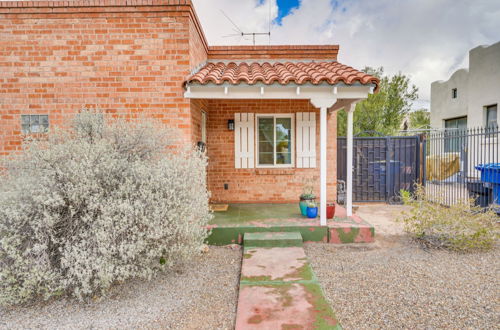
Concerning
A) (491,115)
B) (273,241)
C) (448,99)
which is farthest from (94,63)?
(448,99)

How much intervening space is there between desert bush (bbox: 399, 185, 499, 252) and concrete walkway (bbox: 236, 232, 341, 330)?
236 cm

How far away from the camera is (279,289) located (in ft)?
11.3

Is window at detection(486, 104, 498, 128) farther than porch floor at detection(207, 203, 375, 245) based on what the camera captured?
Yes

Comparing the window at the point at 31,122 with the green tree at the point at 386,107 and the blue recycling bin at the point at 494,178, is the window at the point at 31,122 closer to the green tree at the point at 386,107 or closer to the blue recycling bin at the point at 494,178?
the blue recycling bin at the point at 494,178

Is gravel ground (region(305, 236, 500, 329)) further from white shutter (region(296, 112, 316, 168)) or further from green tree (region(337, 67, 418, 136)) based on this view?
green tree (region(337, 67, 418, 136))

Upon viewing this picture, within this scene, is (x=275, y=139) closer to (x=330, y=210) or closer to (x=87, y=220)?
(x=330, y=210)

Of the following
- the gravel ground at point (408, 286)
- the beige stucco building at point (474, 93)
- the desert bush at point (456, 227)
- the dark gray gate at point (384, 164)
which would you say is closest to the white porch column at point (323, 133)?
the gravel ground at point (408, 286)

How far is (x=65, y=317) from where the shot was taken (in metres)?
3.04

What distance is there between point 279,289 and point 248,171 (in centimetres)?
411

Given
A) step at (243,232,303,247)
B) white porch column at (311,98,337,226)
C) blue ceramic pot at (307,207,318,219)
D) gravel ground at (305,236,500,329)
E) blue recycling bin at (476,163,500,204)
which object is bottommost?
gravel ground at (305,236,500,329)

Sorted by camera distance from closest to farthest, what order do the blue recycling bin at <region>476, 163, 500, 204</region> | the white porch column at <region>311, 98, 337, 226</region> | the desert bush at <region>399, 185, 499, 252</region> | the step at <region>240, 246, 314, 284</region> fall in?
the step at <region>240, 246, 314, 284</region> → the desert bush at <region>399, 185, 499, 252</region> → the white porch column at <region>311, 98, 337, 226</region> → the blue recycling bin at <region>476, 163, 500, 204</region>

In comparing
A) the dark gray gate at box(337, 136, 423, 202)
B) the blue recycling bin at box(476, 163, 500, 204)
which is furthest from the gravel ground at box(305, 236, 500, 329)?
the dark gray gate at box(337, 136, 423, 202)

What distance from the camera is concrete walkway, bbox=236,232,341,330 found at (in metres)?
2.80

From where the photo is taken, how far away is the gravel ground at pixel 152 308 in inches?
114
